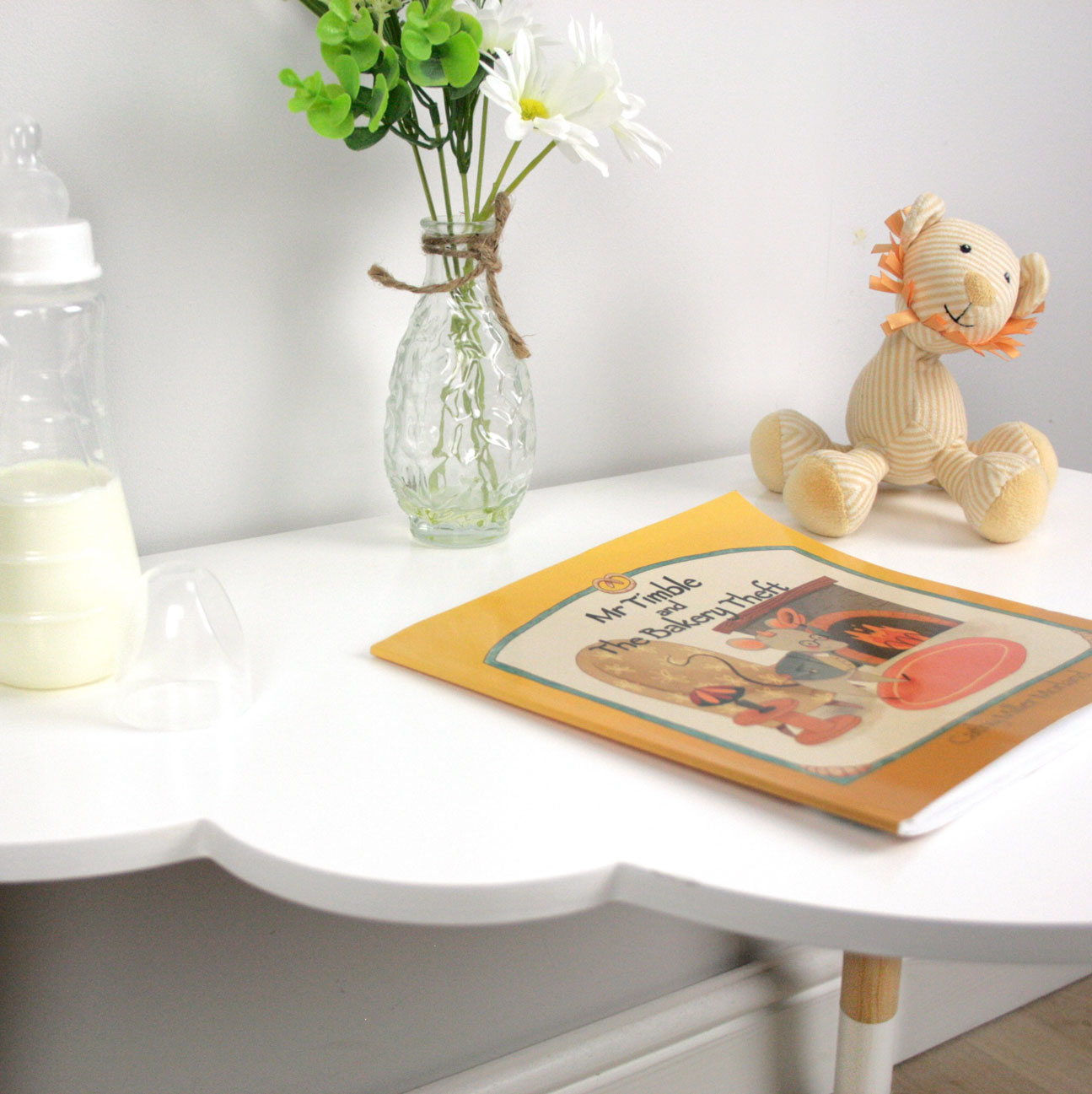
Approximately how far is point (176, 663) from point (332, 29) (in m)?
0.34

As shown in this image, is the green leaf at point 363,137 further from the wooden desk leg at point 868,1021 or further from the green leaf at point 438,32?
the wooden desk leg at point 868,1021

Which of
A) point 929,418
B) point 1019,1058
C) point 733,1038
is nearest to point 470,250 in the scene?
point 929,418

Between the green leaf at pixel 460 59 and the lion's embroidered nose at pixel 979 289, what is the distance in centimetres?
35

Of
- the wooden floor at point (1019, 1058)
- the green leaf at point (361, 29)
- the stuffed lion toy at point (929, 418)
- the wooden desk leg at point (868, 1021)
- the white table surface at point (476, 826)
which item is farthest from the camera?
the wooden floor at point (1019, 1058)

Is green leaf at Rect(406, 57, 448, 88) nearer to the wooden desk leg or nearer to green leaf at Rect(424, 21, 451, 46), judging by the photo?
green leaf at Rect(424, 21, 451, 46)

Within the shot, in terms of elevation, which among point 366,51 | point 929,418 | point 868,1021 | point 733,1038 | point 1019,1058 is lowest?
point 1019,1058

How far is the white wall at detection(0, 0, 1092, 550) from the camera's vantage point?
66 cm

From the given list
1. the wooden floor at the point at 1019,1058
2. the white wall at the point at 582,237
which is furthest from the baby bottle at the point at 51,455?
the wooden floor at the point at 1019,1058

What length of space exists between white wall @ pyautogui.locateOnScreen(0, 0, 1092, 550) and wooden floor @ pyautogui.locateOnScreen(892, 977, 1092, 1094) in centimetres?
62

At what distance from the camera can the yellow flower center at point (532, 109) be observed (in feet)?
2.02

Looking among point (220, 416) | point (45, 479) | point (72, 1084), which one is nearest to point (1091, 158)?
point (220, 416)

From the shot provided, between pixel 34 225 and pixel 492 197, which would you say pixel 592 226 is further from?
pixel 34 225

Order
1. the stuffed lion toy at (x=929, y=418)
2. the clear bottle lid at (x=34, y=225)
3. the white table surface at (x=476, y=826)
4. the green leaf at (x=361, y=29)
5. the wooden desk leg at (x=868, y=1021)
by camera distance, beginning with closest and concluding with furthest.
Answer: the white table surface at (x=476, y=826) < the clear bottle lid at (x=34, y=225) < the green leaf at (x=361, y=29) < the stuffed lion toy at (x=929, y=418) < the wooden desk leg at (x=868, y=1021)

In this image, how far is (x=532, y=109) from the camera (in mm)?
617
